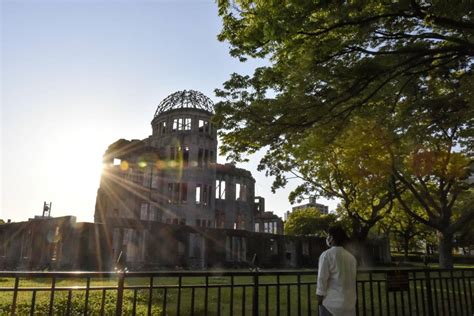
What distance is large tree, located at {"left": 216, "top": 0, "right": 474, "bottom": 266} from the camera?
7.07 m

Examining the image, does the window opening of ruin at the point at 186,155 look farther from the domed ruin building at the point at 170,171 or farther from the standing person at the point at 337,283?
the standing person at the point at 337,283

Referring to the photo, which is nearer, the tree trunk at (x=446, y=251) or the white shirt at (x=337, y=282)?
the white shirt at (x=337, y=282)

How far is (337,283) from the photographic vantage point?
4.73 m

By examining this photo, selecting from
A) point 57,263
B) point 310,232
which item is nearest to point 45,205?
point 57,263

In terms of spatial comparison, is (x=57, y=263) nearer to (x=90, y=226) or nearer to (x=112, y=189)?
(x=90, y=226)

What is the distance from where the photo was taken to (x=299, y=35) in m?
7.66

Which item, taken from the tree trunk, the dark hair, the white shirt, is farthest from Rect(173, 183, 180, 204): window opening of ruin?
the white shirt

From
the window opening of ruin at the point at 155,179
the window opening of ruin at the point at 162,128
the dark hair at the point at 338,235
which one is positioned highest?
the window opening of ruin at the point at 162,128

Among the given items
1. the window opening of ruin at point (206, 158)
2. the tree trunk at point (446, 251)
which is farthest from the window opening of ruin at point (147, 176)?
the tree trunk at point (446, 251)

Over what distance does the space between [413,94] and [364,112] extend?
2248 mm

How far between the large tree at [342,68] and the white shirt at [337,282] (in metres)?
4.18

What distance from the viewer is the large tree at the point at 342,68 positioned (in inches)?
278

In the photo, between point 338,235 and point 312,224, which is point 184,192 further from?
point 338,235

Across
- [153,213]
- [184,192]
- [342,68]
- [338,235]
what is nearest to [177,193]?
[184,192]
